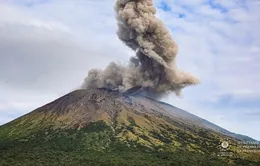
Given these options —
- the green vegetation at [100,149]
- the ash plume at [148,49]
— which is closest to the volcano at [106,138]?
the green vegetation at [100,149]

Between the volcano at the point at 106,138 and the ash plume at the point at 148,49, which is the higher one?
the ash plume at the point at 148,49

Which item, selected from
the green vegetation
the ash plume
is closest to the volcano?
the green vegetation

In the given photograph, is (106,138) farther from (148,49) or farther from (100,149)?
(148,49)

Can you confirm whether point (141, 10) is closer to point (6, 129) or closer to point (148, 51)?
A: point (148, 51)

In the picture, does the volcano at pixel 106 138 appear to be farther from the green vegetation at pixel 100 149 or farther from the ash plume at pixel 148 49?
the ash plume at pixel 148 49

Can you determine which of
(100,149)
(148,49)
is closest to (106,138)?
(100,149)

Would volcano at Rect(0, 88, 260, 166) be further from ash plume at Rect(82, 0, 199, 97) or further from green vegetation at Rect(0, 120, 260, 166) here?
ash plume at Rect(82, 0, 199, 97)

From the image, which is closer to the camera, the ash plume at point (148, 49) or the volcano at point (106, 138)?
the volcano at point (106, 138)
